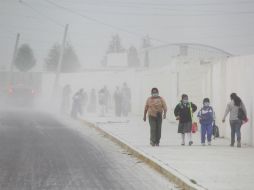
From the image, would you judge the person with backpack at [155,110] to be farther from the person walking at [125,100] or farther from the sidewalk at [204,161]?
the person walking at [125,100]

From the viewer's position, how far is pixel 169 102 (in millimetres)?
36656

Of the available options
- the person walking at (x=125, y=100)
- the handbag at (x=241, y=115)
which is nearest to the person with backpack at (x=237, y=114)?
the handbag at (x=241, y=115)

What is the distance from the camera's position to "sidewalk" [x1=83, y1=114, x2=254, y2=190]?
499 inches

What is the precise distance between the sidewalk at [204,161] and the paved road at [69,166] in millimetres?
474

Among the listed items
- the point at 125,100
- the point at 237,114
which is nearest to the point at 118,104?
the point at 125,100

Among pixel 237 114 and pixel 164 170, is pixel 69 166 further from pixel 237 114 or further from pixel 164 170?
pixel 237 114

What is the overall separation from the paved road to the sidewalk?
1.56 feet

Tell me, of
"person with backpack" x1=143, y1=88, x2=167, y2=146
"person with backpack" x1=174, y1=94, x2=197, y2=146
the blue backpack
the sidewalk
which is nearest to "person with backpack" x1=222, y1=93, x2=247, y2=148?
the sidewalk

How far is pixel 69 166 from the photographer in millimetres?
15664

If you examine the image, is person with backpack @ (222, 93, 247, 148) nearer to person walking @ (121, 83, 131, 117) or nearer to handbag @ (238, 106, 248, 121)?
handbag @ (238, 106, 248, 121)

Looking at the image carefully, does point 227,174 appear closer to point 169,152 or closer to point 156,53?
point 169,152

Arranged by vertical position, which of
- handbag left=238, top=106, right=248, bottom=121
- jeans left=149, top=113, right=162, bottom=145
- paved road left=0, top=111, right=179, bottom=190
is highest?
handbag left=238, top=106, right=248, bottom=121

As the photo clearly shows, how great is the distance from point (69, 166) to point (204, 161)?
9.69ft

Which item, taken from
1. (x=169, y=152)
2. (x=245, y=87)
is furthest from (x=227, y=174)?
(x=245, y=87)
